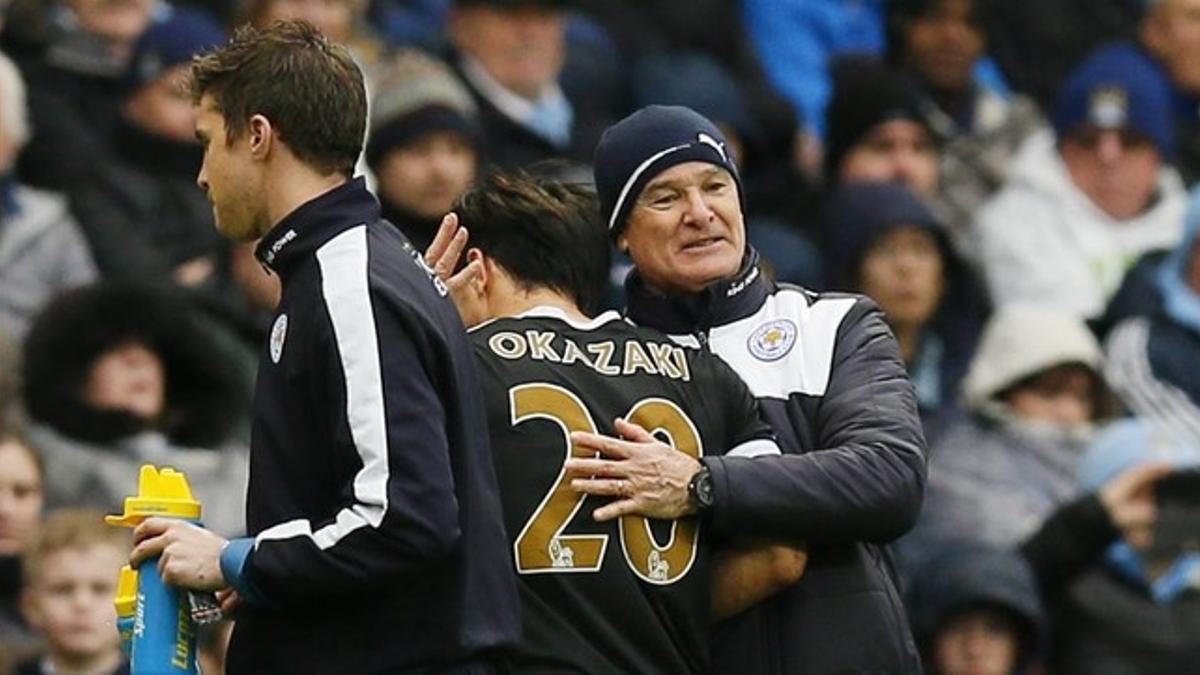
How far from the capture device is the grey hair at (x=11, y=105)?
10.6m

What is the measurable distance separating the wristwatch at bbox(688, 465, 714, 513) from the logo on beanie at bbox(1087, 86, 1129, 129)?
6993 millimetres

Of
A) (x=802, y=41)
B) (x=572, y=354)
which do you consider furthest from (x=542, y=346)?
(x=802, y=41)

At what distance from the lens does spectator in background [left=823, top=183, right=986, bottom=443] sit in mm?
11508

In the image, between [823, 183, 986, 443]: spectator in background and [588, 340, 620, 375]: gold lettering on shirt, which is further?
→ [823, 183, 986, 443]: spectator in background

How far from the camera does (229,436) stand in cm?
1027

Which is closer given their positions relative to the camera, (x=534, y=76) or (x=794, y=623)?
(x=794, y=623)

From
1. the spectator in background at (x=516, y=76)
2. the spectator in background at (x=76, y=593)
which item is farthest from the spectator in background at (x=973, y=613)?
the spectator in background at (x=516, y=76)

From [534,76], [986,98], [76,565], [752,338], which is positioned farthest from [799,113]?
[752,338]

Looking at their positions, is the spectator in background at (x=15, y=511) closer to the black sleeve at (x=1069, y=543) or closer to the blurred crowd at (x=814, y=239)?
the blurred crowd at (x=814, y=239)

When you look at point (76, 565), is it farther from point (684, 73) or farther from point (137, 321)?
point (684, 73)

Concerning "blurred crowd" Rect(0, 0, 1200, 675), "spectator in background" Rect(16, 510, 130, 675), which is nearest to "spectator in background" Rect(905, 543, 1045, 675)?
"blurred crowd" Rect(0, 0, 1200, 675)

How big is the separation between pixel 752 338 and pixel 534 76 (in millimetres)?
5519

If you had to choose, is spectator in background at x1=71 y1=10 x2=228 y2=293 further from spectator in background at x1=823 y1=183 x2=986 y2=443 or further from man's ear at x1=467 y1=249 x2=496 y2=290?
man's ear at x1=467 y1=249 x2=496 y2=290

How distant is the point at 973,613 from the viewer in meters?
10.1
